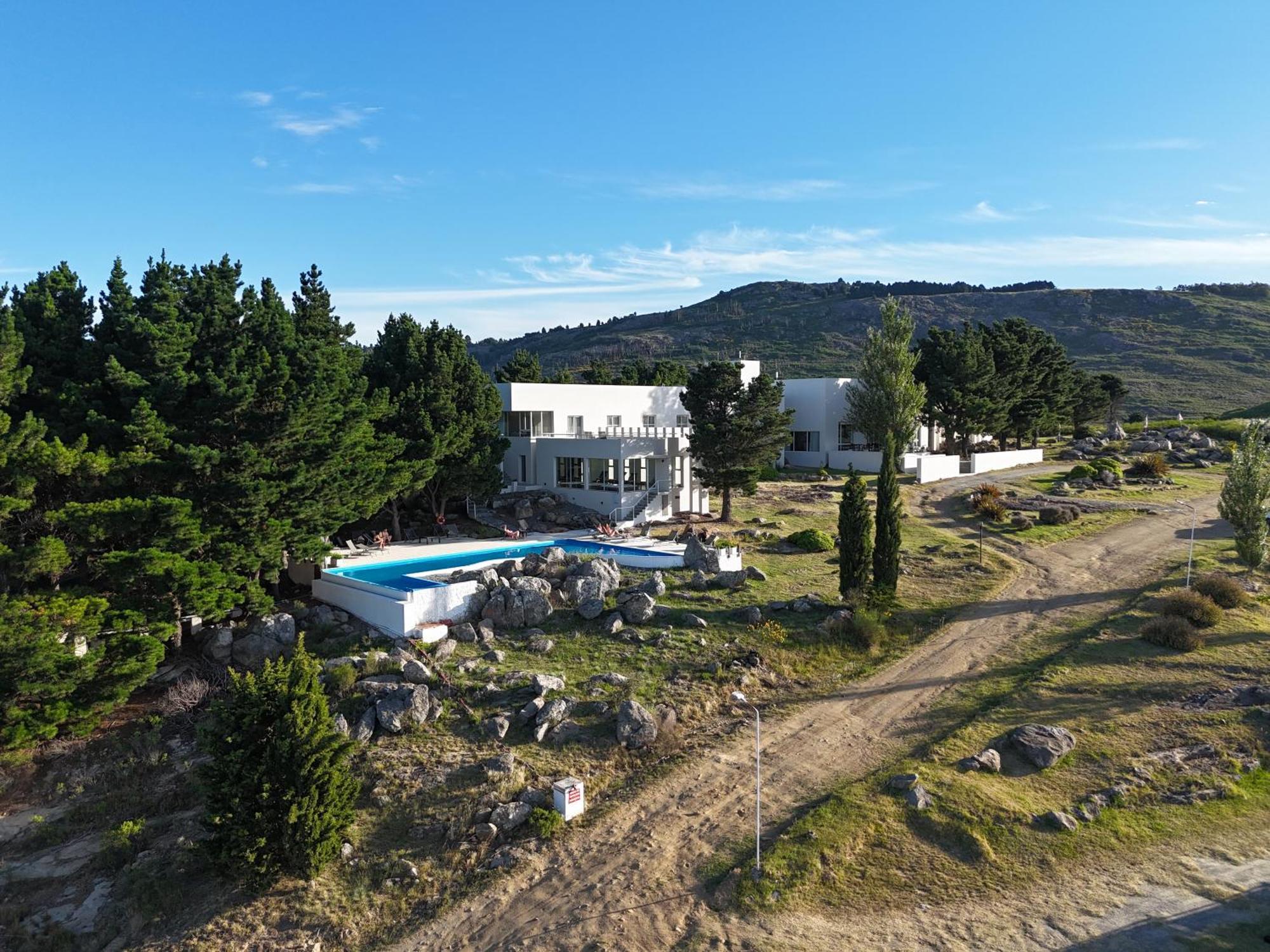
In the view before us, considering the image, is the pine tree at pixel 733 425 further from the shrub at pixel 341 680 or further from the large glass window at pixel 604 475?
the shrub at pixel 341 680

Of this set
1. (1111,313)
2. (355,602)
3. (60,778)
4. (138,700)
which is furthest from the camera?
(1111,313)

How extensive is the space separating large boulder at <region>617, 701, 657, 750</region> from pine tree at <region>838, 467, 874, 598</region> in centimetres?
1101

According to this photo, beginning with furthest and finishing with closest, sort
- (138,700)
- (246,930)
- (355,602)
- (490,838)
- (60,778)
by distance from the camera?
(355,602) → (138,700) → (60,778) → (490,838) → (246,930)

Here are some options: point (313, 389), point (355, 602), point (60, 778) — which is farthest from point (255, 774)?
point (313, 389)

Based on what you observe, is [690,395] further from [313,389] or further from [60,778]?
[60,778]

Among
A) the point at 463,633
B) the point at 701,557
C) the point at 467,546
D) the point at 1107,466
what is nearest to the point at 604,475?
the point at 467,546

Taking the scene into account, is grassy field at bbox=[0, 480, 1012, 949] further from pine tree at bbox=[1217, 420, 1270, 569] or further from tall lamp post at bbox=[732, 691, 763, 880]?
pine tree at bbox=[1217, 420, 1270, 569]

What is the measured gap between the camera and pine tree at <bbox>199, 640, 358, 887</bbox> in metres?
Result: 14.4

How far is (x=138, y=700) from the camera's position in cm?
Result: 2317

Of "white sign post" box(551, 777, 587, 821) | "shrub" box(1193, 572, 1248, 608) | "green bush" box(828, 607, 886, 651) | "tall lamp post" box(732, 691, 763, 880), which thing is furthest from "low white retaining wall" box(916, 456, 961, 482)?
"white sign post" box(551, 777, 587, 821)

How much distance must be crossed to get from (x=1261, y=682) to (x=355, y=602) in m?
27.5

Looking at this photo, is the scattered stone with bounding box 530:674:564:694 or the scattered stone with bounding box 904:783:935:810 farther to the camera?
the scattered stone with bounding box 530:674:564:694

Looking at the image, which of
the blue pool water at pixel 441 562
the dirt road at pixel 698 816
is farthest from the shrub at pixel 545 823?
the blue pool water at pixel 441 562

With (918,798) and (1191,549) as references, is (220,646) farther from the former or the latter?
(1191,549)
